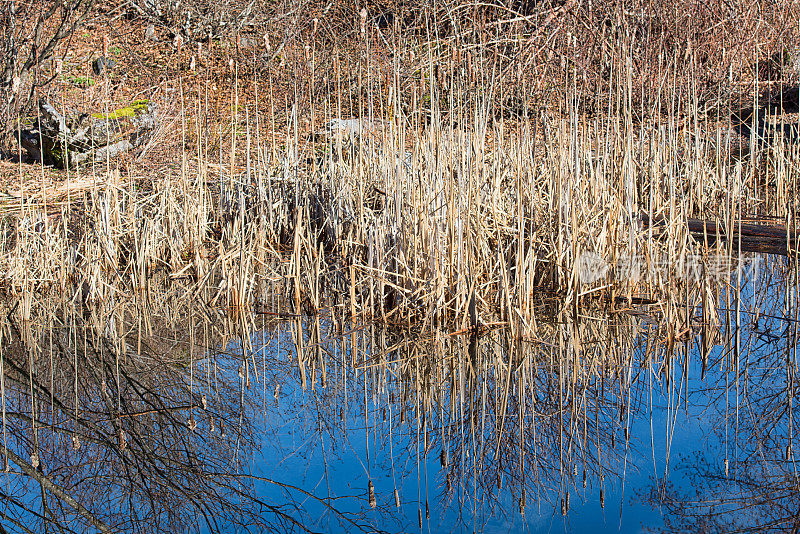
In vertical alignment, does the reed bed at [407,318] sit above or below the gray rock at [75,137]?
below

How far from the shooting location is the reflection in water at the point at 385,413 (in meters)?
2.55

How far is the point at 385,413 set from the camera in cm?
317

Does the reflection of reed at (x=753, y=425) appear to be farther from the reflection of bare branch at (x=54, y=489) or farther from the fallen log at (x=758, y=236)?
the reflection of bare branch at (x=54, y=489)

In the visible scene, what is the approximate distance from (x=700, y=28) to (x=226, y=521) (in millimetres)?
8439

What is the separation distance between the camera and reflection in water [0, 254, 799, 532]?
255cm

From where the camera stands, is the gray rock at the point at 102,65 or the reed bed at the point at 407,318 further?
the gray rock at the point at 102,65

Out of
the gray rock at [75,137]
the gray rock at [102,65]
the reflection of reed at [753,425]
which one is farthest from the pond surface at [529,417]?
the gray rock at [102,65]

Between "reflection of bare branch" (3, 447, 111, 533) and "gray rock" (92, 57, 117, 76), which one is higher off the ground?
"gray rock" (92, 57, 117, 76)

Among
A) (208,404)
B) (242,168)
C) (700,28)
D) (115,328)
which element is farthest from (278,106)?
(208,404)

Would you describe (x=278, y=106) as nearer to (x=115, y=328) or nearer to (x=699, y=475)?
(x=115, y=328)

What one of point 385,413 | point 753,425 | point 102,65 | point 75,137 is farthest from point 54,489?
point 102,65

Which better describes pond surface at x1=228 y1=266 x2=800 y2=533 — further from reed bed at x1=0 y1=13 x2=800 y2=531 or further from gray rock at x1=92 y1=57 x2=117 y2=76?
gray rock at x1=92 y1=57 x2=117 y2=76

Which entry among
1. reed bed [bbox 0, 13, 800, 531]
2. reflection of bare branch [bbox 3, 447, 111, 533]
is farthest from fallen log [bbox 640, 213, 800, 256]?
reflection of bare branch [bbox 3, 447, 111, 533]

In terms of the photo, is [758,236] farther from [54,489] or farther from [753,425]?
[54,489]
